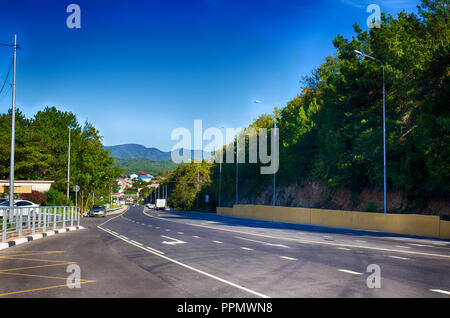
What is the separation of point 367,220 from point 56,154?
61.1 meters

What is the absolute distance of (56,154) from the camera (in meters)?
75.7

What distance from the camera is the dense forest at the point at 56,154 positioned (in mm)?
62312

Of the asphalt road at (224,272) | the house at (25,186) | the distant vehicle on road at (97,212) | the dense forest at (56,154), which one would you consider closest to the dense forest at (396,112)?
the asphalt road at (224,272)

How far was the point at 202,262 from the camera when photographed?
40.4 ft

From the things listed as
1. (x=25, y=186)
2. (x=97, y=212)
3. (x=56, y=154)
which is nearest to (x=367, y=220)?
(x=25, y=186)

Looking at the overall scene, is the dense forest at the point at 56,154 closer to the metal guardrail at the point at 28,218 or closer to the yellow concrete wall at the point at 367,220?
the metal guardrail at the point at 28,218

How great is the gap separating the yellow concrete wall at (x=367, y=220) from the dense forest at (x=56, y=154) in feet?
103

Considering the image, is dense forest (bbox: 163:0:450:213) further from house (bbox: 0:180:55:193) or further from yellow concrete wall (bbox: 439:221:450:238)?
house (bbox: 0:180:55:193)

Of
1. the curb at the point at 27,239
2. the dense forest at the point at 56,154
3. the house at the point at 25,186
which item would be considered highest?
the dense forest at the point at 56,154

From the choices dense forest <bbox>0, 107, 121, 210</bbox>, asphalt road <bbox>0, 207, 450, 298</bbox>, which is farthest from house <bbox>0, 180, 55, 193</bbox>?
asphalt road <bbox>0, 207, 450, 298</bbox>
